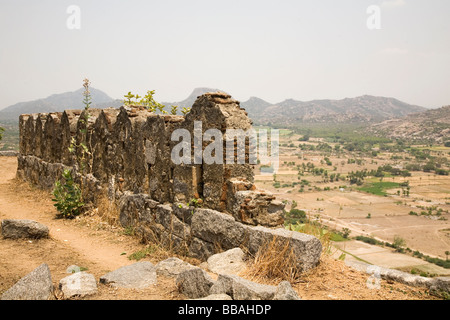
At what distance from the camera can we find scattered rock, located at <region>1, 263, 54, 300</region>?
296 centimetres

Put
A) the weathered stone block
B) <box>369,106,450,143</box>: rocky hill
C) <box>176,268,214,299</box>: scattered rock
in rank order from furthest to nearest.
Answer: <box>369,106,450,143</box>: rocky hill
the weathered stone block
<box>176,268,214,299</box>: scattered rock

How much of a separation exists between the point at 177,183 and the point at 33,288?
275cm

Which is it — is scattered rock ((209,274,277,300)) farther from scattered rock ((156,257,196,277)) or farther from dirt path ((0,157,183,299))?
scattered rock ((156,257,196,277))

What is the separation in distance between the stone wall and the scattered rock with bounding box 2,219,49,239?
1.63 m

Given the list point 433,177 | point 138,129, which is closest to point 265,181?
point 433,177

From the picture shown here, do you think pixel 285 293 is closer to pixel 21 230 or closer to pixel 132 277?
pixel 132 277

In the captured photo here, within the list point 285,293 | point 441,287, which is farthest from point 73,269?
point 441,287

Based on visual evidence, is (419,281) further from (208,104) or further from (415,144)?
(415,144)

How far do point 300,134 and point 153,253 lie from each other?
110 metres

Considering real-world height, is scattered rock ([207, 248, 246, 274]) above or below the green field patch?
above

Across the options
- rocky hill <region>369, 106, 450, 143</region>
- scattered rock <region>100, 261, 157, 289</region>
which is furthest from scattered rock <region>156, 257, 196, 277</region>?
→ rocky hill <region>369, 106, 450, 143</region>

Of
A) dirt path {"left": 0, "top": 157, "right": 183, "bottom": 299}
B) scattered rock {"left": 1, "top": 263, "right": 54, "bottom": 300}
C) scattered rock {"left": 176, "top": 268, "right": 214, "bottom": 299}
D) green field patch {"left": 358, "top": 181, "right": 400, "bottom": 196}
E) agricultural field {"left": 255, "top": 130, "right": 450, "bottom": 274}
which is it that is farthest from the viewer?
green field patch {"left": 358, "top": 181, "right": 400, "bottom": 196}

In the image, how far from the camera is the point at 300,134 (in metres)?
112

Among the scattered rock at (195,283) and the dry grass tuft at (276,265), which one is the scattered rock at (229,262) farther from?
the scattered rock at (195,283)
